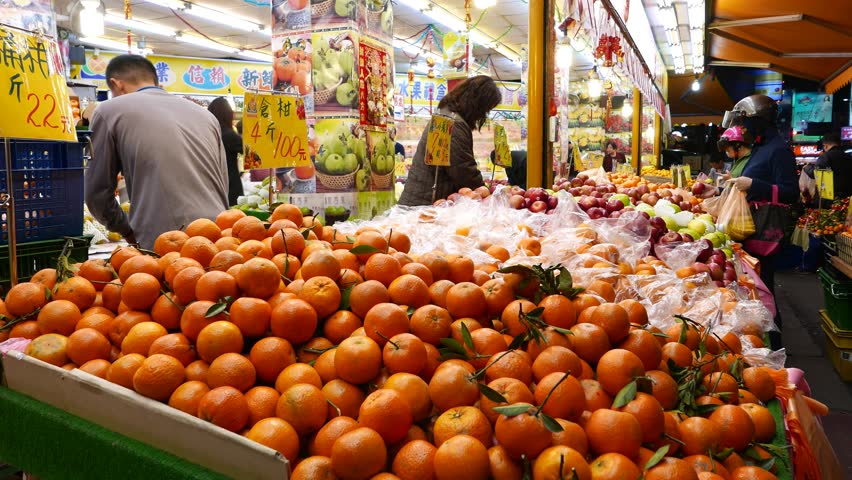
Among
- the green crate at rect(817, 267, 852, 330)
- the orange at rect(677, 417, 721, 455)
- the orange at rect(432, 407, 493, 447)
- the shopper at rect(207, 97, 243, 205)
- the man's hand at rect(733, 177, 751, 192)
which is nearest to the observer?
the orange at rect(432, 407, 493, 447)

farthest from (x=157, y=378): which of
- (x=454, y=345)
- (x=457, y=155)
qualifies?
(x=457, y=155)

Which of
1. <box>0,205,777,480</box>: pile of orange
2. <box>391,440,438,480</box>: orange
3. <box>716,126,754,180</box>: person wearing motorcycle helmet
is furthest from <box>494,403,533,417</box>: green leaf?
<box>716,126,754,180</box>: person wearing motorcycle helmet

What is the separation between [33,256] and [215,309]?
5.33 ft

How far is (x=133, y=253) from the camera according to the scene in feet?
5.84

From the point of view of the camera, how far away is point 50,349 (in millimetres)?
1484

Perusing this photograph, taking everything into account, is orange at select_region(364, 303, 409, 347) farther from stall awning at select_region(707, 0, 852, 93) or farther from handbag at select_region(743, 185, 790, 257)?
stall awning at select_region(707, 0, 852, 93)

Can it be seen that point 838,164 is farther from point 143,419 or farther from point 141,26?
point 141,26

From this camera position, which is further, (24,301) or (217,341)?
(24,301)

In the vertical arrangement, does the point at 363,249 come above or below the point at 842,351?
above

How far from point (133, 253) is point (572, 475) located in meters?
1.37

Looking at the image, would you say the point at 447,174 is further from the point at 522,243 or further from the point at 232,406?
the point at 232,406

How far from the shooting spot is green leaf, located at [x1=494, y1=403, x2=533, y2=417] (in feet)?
3.63

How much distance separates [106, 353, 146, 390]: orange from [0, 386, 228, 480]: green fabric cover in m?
0.10

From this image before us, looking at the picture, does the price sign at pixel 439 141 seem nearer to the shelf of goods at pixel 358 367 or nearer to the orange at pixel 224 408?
the shelf of goods at pixel 358 367
